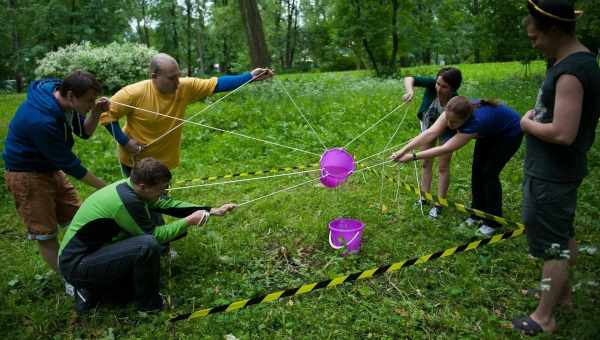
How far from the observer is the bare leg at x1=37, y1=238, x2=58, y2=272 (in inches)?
132

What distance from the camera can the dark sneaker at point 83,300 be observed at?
10.4 feet

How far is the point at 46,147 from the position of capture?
118 inches

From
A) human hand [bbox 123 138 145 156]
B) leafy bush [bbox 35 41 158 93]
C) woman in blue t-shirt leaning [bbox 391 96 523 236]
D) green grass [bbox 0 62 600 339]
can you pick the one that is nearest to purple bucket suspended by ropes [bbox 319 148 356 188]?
woman in blue t-shirt leaning [bbox 391 96 523 236]

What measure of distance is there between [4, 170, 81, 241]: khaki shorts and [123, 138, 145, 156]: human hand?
1.92ft

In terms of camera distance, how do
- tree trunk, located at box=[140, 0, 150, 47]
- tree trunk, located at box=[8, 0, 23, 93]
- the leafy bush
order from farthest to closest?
tree trunk, located at box=[140, 0, 150, 47] → tree trunk, located at box=[8, 0, 23, 93] → the leafy bush

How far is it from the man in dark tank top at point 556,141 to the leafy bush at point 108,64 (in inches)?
509

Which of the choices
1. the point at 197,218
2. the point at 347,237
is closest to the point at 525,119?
the point at 347,237

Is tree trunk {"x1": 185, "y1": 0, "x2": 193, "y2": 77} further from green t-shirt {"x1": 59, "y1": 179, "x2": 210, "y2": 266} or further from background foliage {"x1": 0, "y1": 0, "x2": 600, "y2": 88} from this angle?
green t-shirt {"x1": 59, "y1": 179, "x2": 210, "y2": 266}

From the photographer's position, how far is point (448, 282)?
3.41 metres

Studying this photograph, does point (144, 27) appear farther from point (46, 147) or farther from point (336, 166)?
point (336, 166)

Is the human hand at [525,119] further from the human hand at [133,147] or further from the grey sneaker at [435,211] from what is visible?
the human hand at [133,147]

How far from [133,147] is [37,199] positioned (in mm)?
860

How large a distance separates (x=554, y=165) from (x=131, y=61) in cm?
1337

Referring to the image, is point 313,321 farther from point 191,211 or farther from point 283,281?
point 191,211
